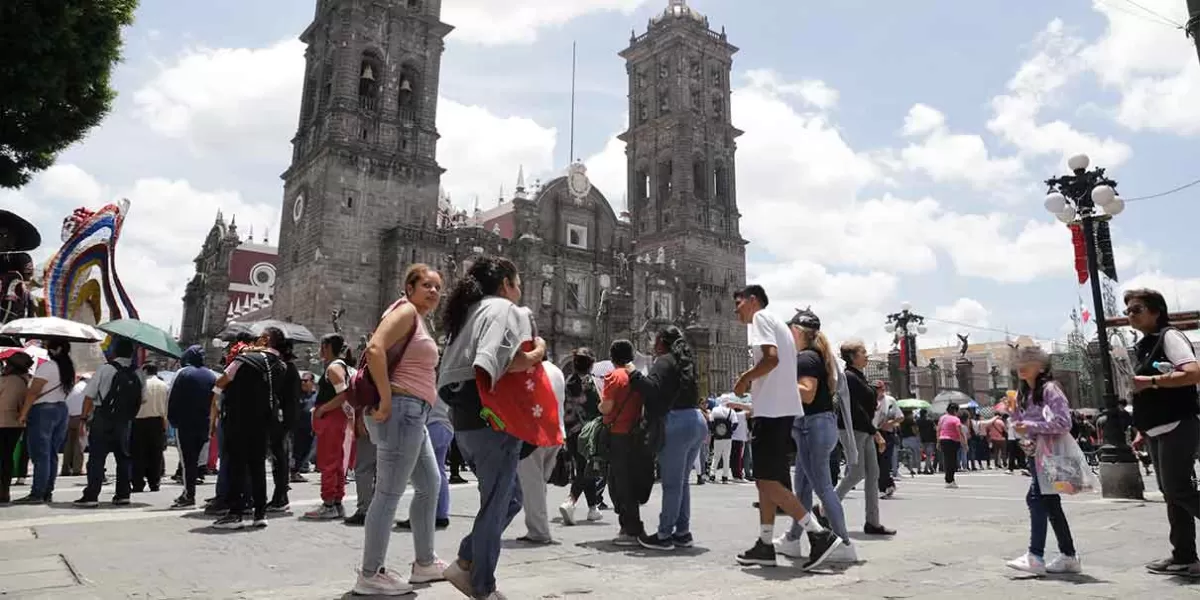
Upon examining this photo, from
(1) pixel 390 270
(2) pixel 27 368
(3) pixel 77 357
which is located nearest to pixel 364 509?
(2) pixel 27 368

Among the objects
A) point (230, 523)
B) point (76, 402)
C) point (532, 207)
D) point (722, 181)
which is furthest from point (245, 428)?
point (722, 181)

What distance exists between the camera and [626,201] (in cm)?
4791

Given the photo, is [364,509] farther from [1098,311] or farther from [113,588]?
[1098,311]

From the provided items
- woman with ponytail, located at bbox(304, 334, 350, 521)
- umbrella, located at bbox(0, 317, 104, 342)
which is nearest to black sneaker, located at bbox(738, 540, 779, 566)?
woman with ponytail, located at bbox(304, 334, 350, 521)

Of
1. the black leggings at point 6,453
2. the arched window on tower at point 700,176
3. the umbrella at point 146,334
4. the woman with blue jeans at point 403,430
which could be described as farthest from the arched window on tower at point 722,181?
the woman with blue jeans at point 403,430

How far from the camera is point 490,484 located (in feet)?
11.4

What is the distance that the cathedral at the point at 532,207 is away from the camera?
1248 inches

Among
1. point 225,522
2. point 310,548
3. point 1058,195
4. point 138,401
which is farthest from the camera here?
point 1058,195

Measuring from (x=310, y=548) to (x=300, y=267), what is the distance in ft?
95.6

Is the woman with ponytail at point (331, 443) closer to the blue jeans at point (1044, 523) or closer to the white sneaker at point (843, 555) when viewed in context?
the white sneaker at point (843, 555)

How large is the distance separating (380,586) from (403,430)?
77cm

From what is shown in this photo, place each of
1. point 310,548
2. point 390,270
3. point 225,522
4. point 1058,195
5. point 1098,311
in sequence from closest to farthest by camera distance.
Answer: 1. point 310,548
2. point 225,522
3. point 1098,311
4. point 1058,195
5. point 390,270

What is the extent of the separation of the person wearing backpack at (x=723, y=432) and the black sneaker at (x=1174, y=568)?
7.88 m

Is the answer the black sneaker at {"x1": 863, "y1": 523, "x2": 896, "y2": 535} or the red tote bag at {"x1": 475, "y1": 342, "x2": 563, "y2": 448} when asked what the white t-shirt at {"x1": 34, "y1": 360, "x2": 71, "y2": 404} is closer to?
the red tote bag at {"x1": 475, "y1": 342, "x2": 563, "y2": 448}
